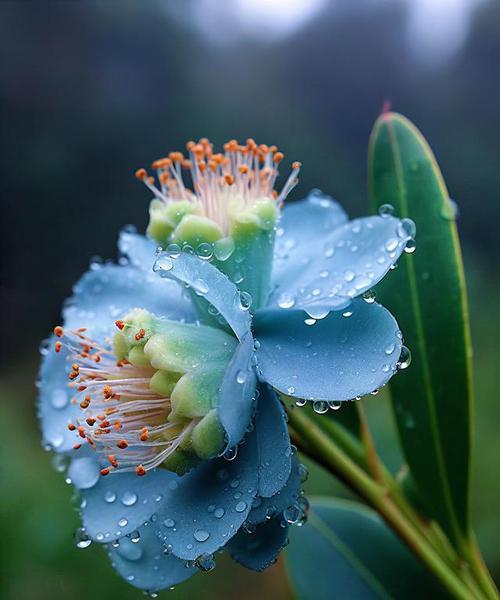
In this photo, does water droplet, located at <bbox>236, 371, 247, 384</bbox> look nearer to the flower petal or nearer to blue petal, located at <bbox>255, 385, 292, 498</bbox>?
blue petal, located at <bbox>255, 385, 292, 498</bbox>

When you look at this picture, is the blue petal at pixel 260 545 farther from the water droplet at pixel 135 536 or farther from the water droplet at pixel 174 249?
the water droplet at pixel 174 249

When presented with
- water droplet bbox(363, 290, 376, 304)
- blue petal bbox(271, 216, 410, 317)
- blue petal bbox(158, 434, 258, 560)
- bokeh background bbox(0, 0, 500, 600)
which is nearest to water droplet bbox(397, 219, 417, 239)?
blue petal bbox(271, 216, 410, 317)

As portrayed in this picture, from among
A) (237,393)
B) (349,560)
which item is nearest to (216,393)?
(237,393)

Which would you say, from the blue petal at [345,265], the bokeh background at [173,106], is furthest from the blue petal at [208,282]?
the bokeh background at [173,106]

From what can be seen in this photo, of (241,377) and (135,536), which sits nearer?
(241,377)

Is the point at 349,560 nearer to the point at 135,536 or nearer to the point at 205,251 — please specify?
the point at 135,536

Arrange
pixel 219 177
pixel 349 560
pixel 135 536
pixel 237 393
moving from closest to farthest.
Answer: pixel 237 393 → pixel 135 536 → pixel 219 177 → pixel 349 560
